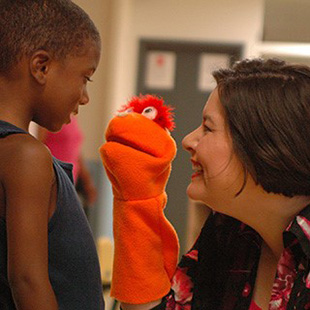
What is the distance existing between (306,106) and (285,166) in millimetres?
118

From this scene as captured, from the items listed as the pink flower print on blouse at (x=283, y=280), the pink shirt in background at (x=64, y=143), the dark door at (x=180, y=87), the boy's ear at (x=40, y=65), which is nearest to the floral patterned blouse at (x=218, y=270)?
the pink flower print on blouse at (x=283, y=280)

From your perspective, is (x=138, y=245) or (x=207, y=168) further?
(x=138, y=245)

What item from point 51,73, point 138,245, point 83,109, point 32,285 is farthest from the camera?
point 83,109

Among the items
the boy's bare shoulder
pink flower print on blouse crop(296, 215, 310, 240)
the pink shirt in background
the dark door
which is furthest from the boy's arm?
the dark door

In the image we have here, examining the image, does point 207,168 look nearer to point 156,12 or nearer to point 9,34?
point 9,34

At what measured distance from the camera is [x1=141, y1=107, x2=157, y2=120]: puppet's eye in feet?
4.02

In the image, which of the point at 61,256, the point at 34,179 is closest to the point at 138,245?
the point at 61,256

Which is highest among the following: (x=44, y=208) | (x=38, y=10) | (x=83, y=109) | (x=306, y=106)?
(x=38, y=10)

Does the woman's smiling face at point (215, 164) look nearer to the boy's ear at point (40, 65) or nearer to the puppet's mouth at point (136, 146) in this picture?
the puppet's mouth at point (136, 146)

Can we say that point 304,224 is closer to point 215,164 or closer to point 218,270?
point 215,164

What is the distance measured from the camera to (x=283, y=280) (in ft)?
3.51

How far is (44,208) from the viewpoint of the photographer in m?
0.99

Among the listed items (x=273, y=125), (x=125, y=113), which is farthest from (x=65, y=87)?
(x=273, y=125)

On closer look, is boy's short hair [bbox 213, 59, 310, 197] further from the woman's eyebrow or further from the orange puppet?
the orange puppet
